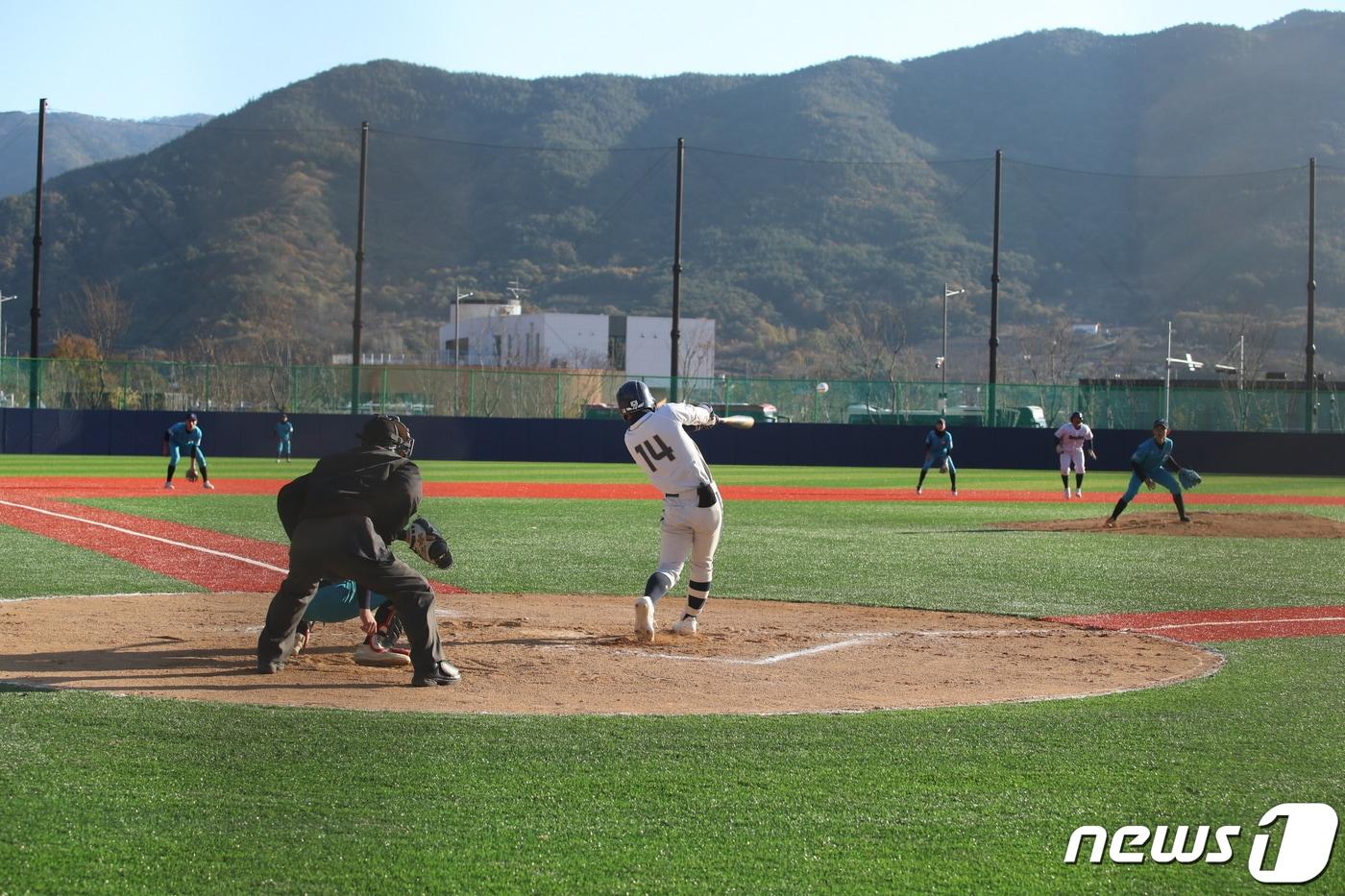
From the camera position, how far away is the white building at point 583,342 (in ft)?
358

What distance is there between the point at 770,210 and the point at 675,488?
139 m

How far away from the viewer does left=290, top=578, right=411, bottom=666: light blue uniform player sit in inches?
384

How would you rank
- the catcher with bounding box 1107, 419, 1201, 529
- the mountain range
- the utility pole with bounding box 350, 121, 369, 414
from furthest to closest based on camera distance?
1. the mountain range
2. the utility pole with bounding box 350, 121, 369, 414
3. the catcher with bounding box 1107, 419, 1201, 529

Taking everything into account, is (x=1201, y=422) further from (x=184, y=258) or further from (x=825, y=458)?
(x=184, y=258)

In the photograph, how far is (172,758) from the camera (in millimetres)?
6691

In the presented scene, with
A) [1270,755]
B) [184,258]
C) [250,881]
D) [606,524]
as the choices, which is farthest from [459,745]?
[184,258]

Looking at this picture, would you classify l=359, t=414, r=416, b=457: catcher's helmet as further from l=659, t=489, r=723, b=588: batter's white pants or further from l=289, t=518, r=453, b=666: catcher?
l=659, t=489, r=723, b=588: batter's white pants

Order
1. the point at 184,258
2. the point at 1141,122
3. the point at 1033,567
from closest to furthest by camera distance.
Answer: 1. the point at 1033,567
2. the point at 184,258
3. the point at 1141,122

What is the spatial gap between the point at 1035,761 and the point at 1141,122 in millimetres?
159829

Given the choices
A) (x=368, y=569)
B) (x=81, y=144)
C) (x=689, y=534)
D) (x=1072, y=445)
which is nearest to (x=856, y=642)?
(x=689, y=534)

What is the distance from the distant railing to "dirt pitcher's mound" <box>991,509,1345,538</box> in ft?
90.6

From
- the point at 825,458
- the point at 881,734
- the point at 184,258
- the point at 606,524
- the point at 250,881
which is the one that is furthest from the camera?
the point at 184,258

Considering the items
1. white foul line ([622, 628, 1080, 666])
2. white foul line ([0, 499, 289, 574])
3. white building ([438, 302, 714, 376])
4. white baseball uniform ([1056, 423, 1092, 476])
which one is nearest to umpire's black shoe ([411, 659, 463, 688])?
white foul line ([622, 628, 1080, 666])

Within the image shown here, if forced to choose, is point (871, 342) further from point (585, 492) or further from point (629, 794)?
point (629, 794)
